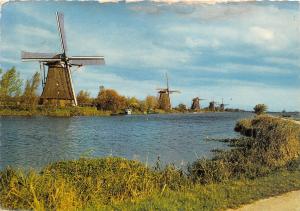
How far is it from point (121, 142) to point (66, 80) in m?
24.6

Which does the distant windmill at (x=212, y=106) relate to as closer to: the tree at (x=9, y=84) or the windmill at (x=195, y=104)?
the windmill at (x=195, y=104)

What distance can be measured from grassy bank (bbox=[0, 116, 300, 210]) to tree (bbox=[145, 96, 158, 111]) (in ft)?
215

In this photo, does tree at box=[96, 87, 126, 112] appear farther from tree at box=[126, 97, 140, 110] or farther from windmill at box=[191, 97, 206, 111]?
windmill at box=[191, 97, 206, 111]

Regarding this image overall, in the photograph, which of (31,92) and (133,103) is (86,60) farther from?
(133,103)

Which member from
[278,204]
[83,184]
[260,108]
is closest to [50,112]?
[260,108]

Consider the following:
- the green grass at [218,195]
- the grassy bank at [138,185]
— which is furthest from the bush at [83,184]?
the green grass at [218,195]

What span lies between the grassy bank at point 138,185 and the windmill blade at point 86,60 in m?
31.2

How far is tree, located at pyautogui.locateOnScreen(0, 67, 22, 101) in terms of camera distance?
41.1m

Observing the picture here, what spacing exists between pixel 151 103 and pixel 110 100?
20283 mm

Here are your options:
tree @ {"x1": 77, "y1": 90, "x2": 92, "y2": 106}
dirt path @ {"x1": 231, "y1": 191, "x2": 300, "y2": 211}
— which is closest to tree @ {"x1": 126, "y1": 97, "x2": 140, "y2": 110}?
tree @ {"x1": 77, "y1": 90, "x2": 92, "y2": 106}

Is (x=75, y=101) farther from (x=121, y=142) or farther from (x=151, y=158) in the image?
(x=151, y=158)

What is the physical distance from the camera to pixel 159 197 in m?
8.93

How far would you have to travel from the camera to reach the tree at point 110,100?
55.3 meters

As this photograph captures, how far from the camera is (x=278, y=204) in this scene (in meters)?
8.59
